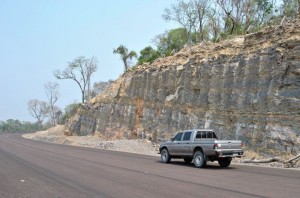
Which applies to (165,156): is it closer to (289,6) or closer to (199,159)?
(199,159)

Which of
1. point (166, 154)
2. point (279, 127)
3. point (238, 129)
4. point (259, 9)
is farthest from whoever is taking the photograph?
point (259, 9)

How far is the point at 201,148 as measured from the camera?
1953cm

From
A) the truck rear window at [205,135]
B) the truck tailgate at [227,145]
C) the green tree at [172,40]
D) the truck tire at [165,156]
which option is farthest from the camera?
the green tree at [172,40]

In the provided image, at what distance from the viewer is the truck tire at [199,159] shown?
19.3 m

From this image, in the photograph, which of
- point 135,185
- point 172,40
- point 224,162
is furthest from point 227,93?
point 172,40

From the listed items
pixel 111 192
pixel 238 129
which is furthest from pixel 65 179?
pixel 238 129

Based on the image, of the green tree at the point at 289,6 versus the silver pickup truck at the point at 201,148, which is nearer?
the silver pickup truck at the point at 201,148

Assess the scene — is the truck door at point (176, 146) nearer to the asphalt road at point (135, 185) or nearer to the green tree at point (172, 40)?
the asphalt road at point (135, 185)

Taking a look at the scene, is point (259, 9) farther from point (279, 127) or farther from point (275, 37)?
point (279, 127)

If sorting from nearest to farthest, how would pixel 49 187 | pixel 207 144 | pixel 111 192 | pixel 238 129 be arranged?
pixel 111 192 → pixel 49 187 → pixel 207 144 → pixel 238 129

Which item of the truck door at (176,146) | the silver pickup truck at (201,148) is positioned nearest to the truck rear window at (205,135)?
the silver pickup truck at (201,148)

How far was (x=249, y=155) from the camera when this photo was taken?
86.7 ft

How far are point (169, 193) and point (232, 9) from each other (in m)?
47.0

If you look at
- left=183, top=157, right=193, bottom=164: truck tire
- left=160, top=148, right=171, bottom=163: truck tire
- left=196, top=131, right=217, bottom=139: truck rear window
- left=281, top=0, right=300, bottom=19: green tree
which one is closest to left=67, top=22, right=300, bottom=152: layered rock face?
left=196, top=131, right=217, bottom=139: truck rear window
